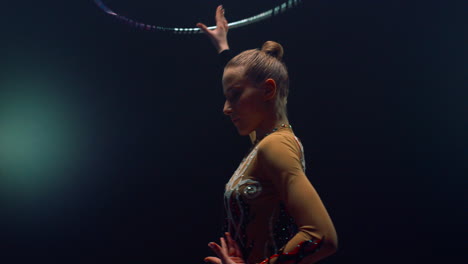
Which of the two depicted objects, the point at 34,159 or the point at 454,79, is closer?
the point at 454,79

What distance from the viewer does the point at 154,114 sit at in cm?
203

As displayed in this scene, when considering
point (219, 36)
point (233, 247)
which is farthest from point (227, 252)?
point (219, 36)

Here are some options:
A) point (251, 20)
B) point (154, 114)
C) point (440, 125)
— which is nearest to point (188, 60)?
point (154, 114)

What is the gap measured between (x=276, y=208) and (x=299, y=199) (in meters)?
0.12

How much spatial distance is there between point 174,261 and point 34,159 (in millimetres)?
932

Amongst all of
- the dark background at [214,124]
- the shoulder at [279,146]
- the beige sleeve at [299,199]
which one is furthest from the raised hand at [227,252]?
the dark background at [214,124]

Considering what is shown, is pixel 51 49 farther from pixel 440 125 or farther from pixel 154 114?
pixel 440 125

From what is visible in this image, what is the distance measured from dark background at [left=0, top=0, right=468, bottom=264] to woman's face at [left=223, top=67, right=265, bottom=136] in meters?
0.92

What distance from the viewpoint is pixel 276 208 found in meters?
0.86

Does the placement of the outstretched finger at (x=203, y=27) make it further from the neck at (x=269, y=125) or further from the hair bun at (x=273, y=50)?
the neck at (x=269, y=125)

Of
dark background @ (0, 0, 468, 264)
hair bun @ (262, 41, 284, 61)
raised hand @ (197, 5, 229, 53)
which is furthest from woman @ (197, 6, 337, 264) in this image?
dark background @ (0, 0, 468, 264)

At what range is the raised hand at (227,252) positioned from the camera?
0.83 m

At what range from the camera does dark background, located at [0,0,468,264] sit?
5.67ft

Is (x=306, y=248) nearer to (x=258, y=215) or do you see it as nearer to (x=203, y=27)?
(x=258, y=215)
